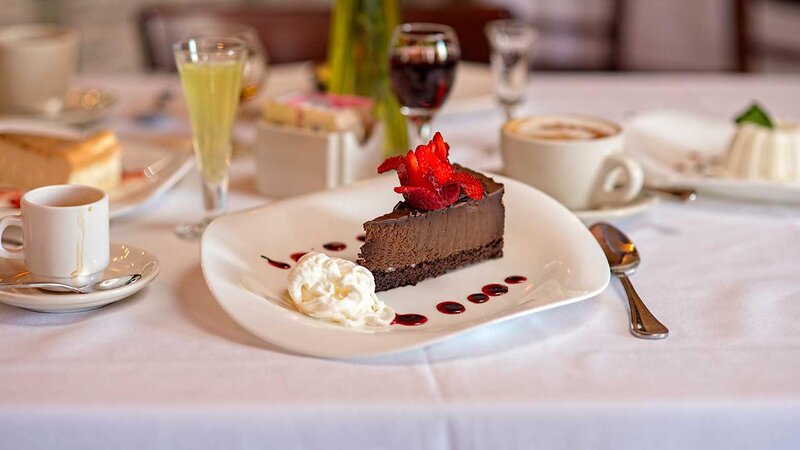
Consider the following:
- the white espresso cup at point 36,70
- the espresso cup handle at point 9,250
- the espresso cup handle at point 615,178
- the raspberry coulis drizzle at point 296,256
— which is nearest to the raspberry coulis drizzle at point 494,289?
the raspberry coulis drizzle at point 296,256

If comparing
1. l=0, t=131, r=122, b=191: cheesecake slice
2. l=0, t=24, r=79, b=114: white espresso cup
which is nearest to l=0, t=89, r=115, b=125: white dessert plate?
l=0, t=24, r=79, b=114: white espresso cup

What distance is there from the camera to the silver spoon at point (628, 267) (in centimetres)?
Answer: 99

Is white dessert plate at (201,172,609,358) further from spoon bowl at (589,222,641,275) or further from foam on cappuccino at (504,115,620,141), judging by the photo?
foam on cappuccino at (504,115,620,141)

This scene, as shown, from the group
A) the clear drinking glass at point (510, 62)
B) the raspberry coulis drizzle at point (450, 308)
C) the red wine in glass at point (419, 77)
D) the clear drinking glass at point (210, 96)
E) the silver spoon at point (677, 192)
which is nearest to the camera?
the raspberry coulis drizzle at point (450, 308)

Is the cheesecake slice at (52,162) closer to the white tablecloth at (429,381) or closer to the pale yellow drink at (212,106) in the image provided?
the pale yellow drink at (212,106)

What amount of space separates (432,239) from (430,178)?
8cm

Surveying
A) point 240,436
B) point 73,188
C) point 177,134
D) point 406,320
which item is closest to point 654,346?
point 406,320

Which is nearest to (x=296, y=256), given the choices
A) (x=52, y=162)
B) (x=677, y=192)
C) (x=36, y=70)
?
(x=52, y=162)

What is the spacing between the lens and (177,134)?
73.9 inches

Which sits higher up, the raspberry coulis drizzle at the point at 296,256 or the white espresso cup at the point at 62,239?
the white espresso cup at the point at 62,239

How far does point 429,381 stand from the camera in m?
0.88

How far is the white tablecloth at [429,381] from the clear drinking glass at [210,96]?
25 cm

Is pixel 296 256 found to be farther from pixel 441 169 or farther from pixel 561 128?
pixel 561 128

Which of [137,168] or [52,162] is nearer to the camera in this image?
[52,162]
